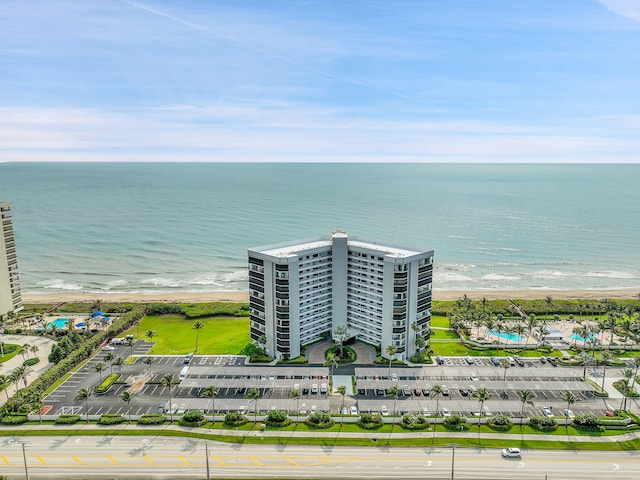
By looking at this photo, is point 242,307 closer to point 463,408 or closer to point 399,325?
point 399,325

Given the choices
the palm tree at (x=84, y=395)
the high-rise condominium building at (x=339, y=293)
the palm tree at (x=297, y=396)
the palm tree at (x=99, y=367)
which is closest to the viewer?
the palm tree at (x=84, y=395)

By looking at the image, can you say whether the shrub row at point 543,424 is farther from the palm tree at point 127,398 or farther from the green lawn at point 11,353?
the green lawn at point 11,353

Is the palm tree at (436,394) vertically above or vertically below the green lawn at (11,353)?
above

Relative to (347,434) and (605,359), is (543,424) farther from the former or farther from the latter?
(347,434)

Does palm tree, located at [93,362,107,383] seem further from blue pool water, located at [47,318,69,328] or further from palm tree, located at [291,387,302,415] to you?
palm tree, located at [291,387,302,415]

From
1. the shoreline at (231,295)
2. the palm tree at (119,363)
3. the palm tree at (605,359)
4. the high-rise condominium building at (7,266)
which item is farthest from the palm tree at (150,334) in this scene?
the palm tree at (605,359)

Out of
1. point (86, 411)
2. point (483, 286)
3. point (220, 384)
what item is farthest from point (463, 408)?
point (483, 286)
